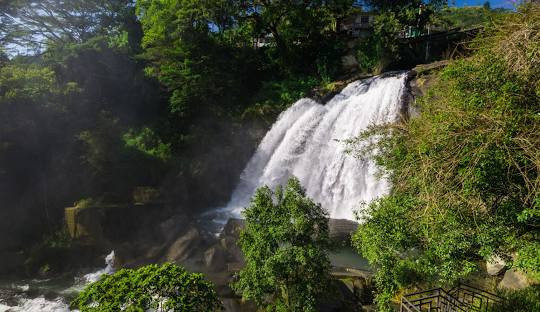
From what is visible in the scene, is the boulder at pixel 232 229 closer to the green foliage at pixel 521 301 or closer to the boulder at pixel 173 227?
the boulder at pixel 173 227

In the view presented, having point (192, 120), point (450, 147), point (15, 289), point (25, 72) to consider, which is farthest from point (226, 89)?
point (450, 147)

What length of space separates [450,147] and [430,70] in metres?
14.6

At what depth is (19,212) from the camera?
19422mm

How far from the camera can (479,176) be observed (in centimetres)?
673

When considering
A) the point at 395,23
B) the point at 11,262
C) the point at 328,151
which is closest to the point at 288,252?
the point at 328,151

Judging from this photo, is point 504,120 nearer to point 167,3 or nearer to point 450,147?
point 450,147

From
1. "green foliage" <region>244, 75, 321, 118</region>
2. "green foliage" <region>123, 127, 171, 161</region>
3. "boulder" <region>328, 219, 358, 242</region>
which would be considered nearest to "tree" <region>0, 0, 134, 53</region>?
"green foliage" <region>123, 127, 171, 161</region>

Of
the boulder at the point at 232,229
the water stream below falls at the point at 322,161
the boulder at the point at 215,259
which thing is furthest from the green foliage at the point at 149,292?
the boulder at the point at 232,229

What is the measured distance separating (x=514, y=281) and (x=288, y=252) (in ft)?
24.3

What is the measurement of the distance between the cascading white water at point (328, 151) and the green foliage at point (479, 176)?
29.0 ft

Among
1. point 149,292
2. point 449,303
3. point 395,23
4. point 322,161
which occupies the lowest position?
point 449,303

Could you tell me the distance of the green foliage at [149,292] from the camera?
728 cm

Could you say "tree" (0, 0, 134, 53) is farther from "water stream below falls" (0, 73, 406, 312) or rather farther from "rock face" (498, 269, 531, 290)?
"rock face" (498, 269, 531, 290)

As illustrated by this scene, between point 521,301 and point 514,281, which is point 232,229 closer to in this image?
point 514,281
